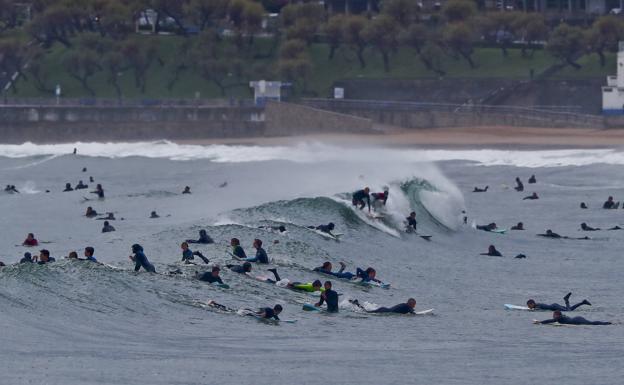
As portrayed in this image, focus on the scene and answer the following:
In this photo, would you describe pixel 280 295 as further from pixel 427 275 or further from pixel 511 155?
pixel 511 155

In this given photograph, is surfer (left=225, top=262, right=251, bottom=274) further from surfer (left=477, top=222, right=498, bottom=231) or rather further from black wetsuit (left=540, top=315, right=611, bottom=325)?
surfer (left=477, top=222, right=498, bottom=231)

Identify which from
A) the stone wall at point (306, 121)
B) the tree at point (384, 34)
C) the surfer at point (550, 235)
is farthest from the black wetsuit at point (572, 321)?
the tree at point (384, 34)

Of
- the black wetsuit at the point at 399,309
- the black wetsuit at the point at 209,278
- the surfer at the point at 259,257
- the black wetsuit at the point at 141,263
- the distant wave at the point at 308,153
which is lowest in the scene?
the distant wave at the point at 308,153

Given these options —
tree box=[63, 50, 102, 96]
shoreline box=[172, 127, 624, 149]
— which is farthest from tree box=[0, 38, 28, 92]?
shoreline box=[172, 127, 624, 149]

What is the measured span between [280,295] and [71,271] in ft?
12.1

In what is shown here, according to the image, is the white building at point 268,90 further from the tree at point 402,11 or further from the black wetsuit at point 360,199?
the black wetsuit at point 360,199

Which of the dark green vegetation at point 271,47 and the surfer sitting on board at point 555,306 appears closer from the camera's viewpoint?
the surfer sitting on board at point 555,306

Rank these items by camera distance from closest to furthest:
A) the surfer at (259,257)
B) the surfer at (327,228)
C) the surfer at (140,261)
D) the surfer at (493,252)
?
the surfer at (140,261) < the surfer at (259,257) < the surfer at (493,252) < the surfer at (327,228)

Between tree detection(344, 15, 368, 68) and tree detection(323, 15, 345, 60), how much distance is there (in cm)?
51

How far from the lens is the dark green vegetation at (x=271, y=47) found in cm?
9138

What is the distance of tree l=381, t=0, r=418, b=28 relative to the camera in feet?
322

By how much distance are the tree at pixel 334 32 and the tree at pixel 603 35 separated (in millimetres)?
14401

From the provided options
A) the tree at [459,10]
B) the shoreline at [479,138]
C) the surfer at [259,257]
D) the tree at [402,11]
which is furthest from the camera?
the tree at [402,11]

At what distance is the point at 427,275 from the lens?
34500 mm
